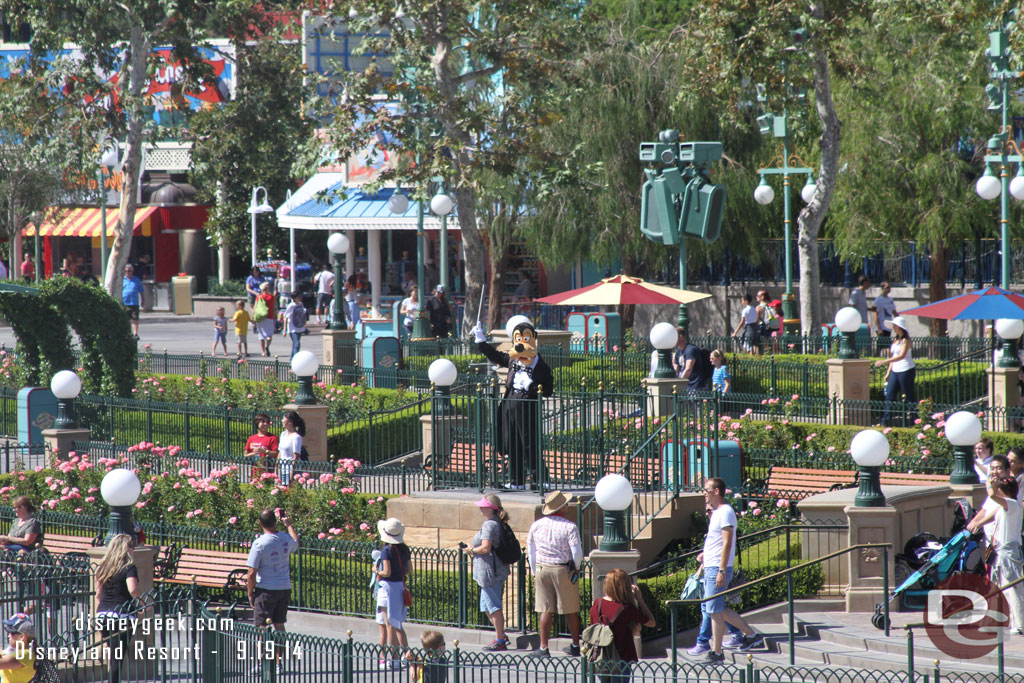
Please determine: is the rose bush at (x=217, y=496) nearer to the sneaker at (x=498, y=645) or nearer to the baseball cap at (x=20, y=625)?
the sneaker at (x=498, y=645)

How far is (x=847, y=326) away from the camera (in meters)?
20.4

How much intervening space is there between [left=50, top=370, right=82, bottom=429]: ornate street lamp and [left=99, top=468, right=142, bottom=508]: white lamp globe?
21.4 feet

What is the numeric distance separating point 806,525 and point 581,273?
1120 inches

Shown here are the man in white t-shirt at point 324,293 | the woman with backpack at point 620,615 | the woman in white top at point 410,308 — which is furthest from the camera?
the man in white t-shirt at point 324,293

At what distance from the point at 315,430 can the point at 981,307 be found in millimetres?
8554

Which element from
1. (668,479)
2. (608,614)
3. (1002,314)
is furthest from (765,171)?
(608,614)

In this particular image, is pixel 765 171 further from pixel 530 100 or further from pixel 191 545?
pixel 191 545

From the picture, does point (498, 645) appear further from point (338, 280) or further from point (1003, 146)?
point (1003, 146)

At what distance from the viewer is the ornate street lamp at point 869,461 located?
40.2ft

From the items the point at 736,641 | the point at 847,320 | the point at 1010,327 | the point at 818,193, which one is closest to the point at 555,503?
the point at 736,641

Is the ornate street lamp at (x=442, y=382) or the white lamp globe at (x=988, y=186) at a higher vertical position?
the white lamp globe at (x=988, y=186)

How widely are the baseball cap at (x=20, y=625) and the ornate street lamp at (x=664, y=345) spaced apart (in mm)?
7776

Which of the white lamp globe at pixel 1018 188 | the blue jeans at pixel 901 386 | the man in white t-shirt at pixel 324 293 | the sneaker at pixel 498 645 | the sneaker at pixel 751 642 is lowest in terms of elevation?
the sneaker at pixel 498 645

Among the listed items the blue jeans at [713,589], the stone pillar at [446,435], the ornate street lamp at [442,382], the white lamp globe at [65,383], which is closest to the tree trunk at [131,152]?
the white lamp globe at [65,383]
